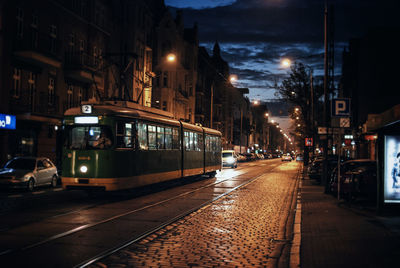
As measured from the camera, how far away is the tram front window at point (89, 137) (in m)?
17.6

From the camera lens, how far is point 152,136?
20.6m

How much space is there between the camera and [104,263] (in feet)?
25.6

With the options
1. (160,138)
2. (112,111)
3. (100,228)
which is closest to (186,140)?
(160,138)

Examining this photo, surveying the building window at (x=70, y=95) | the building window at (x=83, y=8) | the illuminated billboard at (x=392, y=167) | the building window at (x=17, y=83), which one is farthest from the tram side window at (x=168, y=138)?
the building window at (x=83, y=8)

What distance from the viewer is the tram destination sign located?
25.8 metres

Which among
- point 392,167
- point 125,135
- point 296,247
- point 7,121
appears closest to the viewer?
point 296,247

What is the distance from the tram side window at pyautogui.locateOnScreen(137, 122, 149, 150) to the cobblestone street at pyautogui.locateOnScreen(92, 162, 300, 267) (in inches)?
181

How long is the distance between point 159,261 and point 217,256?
42.0 inches

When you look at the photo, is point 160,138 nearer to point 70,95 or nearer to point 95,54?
point 70,95

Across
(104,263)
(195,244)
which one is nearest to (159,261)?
(104,263)

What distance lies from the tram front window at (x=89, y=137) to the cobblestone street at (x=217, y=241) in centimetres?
453

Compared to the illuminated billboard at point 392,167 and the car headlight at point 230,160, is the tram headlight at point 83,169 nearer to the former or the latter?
the illuminated billboard at point 392,167

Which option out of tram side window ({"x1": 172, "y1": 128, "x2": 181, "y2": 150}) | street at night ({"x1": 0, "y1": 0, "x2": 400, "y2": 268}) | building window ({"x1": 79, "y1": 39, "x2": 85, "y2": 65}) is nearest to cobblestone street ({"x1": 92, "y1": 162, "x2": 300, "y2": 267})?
street at night ({"x1": 0, "y1": 0, "x2": 400, "y2": 268})

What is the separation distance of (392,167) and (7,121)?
20574 mm
